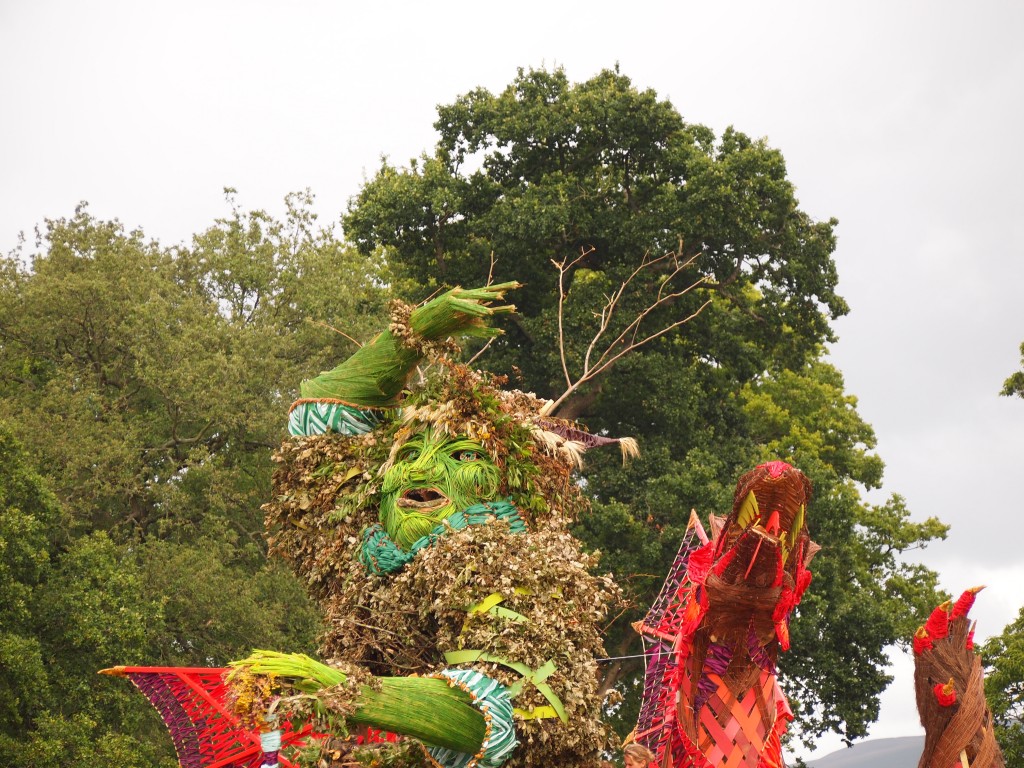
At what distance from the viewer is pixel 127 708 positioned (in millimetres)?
14062

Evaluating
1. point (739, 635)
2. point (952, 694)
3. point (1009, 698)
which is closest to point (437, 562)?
point (739, 635)

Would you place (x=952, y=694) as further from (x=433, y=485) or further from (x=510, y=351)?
(x=510, y=351)

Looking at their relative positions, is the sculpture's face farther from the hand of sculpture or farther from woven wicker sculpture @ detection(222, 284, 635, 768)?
the hand of sculpture

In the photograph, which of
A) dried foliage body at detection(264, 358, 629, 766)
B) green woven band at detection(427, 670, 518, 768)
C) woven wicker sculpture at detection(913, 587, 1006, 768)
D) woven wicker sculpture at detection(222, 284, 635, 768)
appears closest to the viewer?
woven wicker sculpture at detection(222, 284, 635, 768)

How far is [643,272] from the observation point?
1725cm

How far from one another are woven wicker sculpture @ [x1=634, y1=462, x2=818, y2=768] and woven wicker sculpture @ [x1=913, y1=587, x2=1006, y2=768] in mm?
1124

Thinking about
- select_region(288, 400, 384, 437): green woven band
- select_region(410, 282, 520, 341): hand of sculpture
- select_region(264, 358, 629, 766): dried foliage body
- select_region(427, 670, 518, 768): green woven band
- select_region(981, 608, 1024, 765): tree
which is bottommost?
select_region(427, 670, 518, 768): green woven band

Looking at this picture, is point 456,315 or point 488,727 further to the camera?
point 456,315

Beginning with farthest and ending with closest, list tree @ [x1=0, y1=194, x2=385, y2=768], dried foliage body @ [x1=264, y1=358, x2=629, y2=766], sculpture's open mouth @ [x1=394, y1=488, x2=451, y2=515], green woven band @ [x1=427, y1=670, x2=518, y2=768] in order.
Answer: tree @ [x1=0, y1=194, x2=385, y2=768]
sculpture's open mouth @ [x1=394, y1=488, x2=451, y2=515]
dried foliage body @ [x1=264, y1=358, x2=629, y2=766]
green woven band @ [x1=427, y1=670, x2=518, y2=768]

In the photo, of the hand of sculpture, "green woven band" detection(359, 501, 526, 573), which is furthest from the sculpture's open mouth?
the hand of sculpture

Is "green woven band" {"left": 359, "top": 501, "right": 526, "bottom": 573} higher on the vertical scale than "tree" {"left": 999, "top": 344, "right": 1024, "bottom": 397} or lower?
lower

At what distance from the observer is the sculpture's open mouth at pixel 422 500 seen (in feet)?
20.2

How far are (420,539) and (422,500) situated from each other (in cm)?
27

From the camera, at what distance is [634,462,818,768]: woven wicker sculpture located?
18.5 ft
